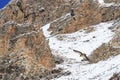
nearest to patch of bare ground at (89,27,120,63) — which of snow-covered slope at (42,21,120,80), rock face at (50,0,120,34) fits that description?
snow-covered slope at (42,21,120,80)

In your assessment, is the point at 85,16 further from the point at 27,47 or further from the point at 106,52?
the point at 27,47

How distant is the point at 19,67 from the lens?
35000 mm

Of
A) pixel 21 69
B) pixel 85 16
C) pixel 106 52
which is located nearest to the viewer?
pixel 21 69

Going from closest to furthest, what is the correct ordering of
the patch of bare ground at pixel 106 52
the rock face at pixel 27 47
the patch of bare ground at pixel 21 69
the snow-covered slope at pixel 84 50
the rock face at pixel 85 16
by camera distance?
1. the snow-covered slope at pixel 84 50
2. the patch of bare ground at pixel 21 69
3. the rock face at pixel 27 47
4. the patch of bare ground at pixel 106 52
5. the rock face at pixel 85 16

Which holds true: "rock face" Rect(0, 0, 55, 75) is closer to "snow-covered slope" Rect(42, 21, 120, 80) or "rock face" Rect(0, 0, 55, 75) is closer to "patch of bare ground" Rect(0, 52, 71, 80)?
"patch of bare ground" Rect(0, 52, 71, 80)

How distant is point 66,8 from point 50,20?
11.9 ft

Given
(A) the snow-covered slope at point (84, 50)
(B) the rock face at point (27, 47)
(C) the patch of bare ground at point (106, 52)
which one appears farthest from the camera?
(C) the patch of bare ground at point (106, 52)

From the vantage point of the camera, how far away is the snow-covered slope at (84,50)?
112 feet

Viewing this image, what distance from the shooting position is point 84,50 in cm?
4869

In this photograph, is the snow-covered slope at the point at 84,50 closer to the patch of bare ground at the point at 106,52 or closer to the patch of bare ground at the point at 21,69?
the patch of bare ground at the point at 106,52

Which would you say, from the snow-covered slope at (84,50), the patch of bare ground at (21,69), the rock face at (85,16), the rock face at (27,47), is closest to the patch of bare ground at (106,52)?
the snow-covered slope at (84,50)

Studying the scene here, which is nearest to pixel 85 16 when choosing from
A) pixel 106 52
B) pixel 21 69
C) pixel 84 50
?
pixel 84 50

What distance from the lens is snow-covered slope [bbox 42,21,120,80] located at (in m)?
34.1

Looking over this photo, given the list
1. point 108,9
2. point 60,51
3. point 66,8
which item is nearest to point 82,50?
point 60,51
